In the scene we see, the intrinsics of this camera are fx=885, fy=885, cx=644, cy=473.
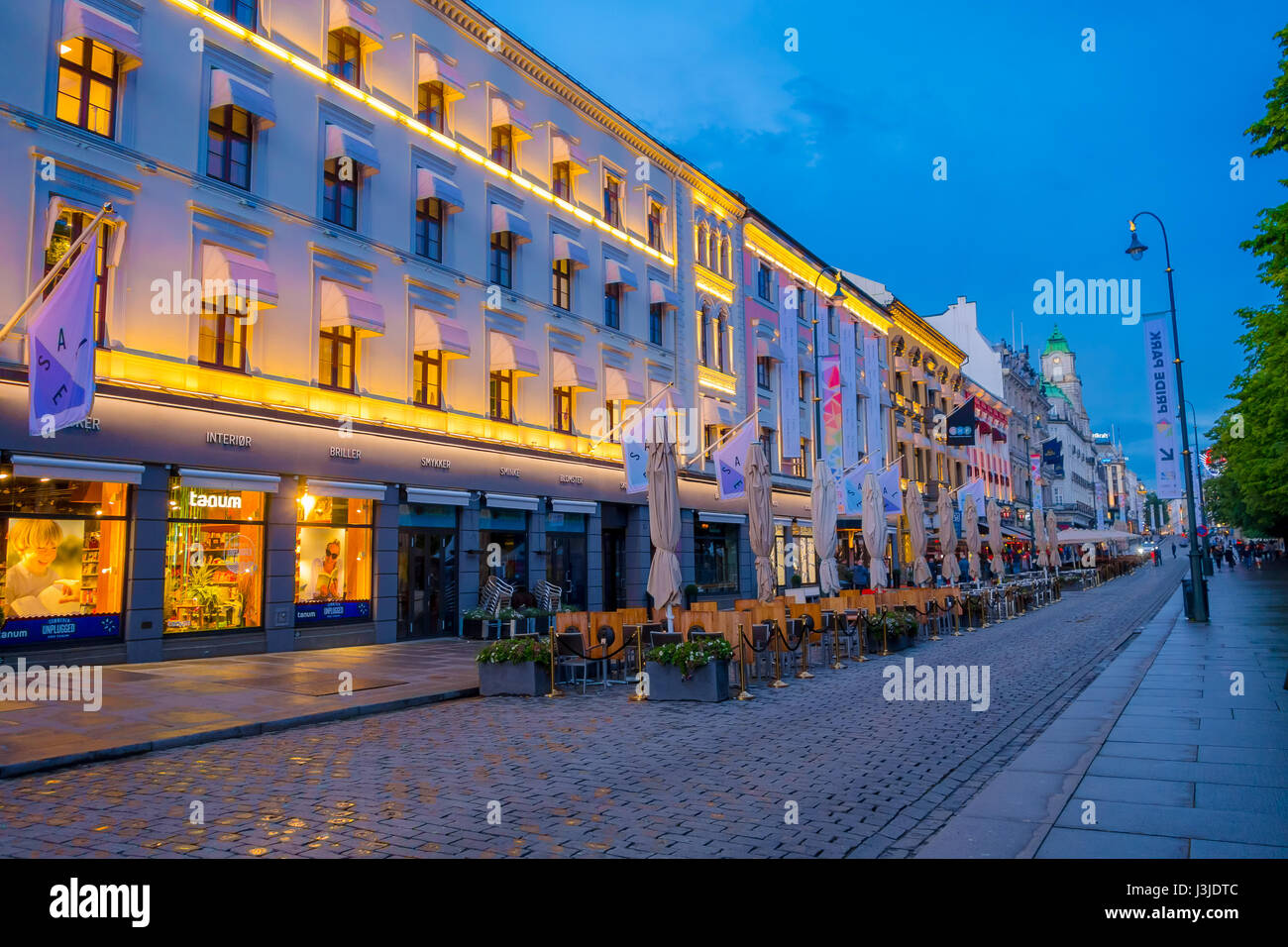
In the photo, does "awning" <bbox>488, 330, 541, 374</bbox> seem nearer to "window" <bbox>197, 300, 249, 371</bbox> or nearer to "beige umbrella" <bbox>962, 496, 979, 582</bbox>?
"window" <bbox>197, 300, 249, 371</bbox>

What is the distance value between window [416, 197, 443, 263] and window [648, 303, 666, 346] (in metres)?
10.4

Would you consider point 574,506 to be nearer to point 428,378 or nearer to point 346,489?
point 428,378

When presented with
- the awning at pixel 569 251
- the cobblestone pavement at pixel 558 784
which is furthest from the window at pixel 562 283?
the cobblestone pavement at pixel 558 784

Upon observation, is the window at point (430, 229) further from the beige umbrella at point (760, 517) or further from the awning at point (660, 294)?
the beige umbrella at point (760, 517)

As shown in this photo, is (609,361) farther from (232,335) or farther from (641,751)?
(641,751)

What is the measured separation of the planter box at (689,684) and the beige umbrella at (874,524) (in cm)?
1344

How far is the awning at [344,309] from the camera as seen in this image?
66.0 feet

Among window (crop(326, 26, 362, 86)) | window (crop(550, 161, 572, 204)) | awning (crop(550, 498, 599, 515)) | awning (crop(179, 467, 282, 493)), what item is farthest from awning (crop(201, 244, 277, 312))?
window (crop(550, 161, 572, 204))

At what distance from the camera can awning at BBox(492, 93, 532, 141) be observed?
2558 cm

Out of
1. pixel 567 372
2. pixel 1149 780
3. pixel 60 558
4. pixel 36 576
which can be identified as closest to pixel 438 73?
pixel 567 372

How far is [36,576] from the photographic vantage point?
14.9 meters

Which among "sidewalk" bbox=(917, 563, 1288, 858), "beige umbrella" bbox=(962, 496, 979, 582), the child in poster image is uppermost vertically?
"beige umbrella" bbox=(962, 496, 979, 582)
